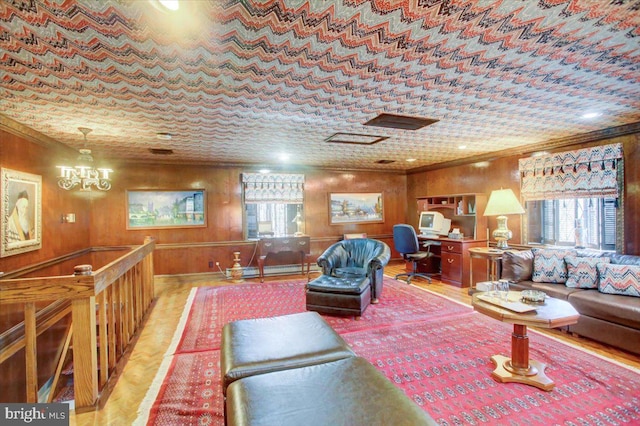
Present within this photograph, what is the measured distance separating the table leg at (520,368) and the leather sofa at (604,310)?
3.21 ft

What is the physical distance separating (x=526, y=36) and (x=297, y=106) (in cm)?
180

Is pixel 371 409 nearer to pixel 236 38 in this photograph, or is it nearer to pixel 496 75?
pixel 236 38

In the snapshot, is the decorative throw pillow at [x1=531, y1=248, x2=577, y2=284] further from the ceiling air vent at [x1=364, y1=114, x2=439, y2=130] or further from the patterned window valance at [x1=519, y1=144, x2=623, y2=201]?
the ceiling air vent at [x1=364, y1=114, x2=439, y2=130]

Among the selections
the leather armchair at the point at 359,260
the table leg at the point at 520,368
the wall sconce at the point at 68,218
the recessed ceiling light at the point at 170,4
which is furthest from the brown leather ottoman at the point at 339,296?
the wall sconce at the point at 68,218

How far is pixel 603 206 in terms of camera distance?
13.0ft

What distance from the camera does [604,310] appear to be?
2.82 meters

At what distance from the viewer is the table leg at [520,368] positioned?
2.22 meters

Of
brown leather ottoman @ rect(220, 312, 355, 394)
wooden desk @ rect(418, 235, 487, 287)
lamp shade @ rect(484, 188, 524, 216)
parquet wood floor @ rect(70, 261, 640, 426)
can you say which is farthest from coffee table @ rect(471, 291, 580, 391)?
wooden desk @ rect(418, 235, 487, 287)

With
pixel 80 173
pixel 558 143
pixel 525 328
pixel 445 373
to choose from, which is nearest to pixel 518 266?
pixel 525 328

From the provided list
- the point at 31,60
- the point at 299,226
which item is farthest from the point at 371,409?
the point at 299,226

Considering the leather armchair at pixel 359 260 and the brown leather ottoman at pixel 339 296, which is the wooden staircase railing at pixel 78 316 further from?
the leather armchair at pixel 359 260

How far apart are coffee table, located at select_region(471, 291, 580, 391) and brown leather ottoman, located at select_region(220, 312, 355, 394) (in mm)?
1248

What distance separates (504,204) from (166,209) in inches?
226

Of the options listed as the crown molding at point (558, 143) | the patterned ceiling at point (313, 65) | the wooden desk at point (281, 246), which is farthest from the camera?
the wooden desk at point (281, 246)
